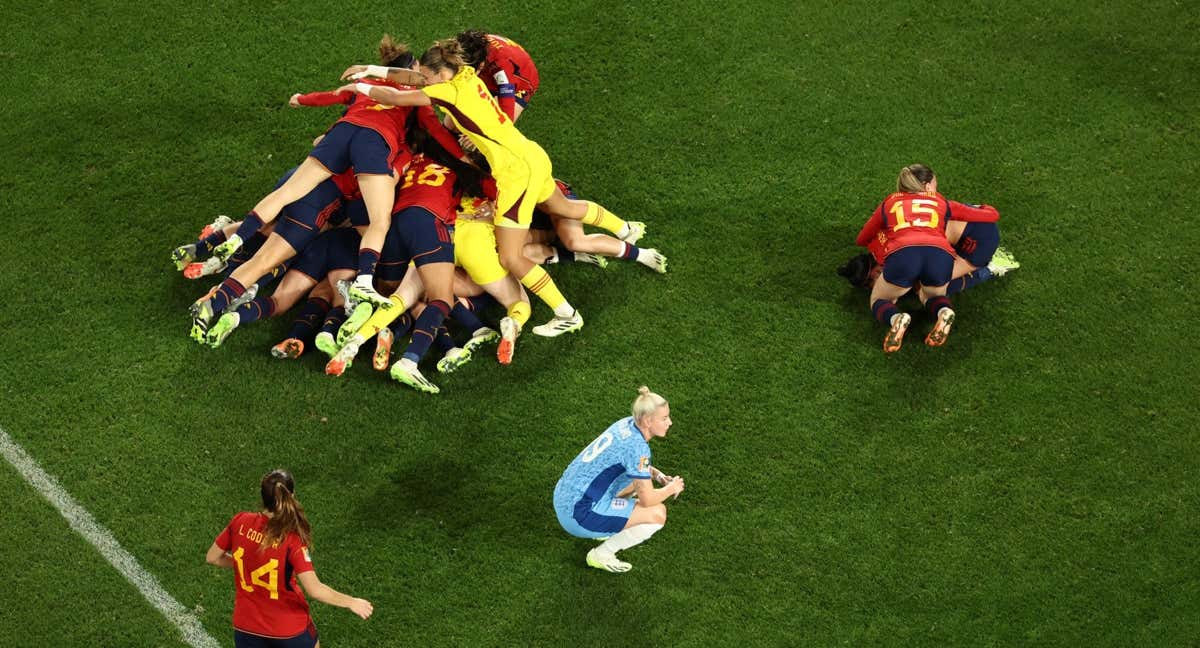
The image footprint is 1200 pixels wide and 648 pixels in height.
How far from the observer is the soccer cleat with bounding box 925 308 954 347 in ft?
31.0

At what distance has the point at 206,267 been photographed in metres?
9.90

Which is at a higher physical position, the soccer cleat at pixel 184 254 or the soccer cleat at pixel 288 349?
the soccer cleat at pixel 184 254

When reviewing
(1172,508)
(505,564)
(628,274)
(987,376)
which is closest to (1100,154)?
(987,376)

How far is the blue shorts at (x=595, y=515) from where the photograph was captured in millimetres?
7949

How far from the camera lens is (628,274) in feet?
33.7

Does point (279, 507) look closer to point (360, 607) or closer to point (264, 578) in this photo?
point (264, 578)

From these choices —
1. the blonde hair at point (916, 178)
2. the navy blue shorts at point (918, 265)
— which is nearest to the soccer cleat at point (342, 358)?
the navy blue shorts at point (918, 265)

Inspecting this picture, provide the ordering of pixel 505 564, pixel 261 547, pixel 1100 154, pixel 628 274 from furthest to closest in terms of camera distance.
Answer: pixel 1100 154
pixel 628 274
pixel 505 564
pixel 261 547

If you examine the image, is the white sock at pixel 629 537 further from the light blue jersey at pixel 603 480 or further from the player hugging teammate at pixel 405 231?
the player hugging teammate at pixel 405 231

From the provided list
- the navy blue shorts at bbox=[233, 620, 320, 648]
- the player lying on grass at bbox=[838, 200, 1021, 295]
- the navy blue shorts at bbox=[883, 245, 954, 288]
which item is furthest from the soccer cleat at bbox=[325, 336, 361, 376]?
the navy blue shorts at bbox=[883, 245, 954, 288]

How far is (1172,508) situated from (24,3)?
36.1 ft

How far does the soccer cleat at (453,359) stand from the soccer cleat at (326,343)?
783 mm

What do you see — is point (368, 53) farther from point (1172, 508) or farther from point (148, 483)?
point (1172, 508)

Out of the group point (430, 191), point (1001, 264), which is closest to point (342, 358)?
point (430, 191)
